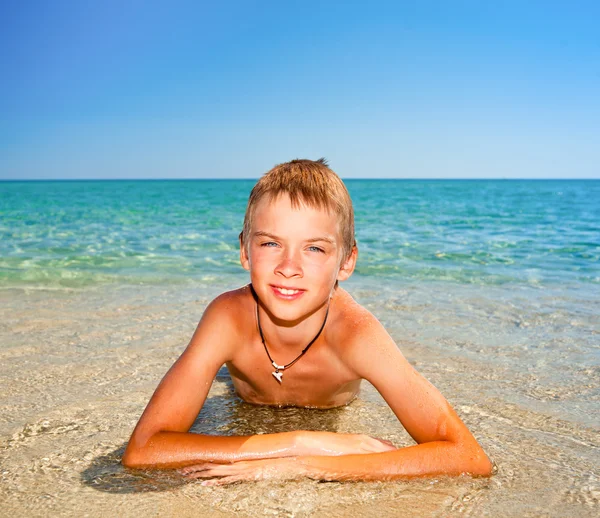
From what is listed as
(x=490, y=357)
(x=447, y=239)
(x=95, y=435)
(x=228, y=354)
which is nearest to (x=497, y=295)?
(x=490, y=357)

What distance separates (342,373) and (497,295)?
3.93m

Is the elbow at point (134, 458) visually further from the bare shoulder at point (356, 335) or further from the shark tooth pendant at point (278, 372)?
the bare shoulder at point (356, 335)

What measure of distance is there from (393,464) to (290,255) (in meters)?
0.96

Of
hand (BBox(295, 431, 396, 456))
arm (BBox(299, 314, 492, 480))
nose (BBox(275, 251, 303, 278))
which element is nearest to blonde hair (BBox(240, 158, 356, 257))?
nose (BBox(275, 251, 303, 278))

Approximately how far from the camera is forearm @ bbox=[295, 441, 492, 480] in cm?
223

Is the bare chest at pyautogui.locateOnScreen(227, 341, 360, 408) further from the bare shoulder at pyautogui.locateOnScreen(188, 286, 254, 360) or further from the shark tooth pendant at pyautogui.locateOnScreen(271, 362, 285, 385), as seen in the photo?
the bare shoulder at pyautogui.locateOnScreen(188, 286, 254, 360)

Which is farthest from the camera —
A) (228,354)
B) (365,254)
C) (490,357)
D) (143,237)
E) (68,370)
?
(143,237)

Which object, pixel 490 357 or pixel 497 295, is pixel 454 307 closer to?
pixel 497 295

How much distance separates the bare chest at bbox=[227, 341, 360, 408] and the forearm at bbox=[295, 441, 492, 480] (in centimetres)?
53

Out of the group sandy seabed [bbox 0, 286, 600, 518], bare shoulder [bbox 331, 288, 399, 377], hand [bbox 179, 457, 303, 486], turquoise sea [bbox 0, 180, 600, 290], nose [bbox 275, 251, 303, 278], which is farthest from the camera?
turquoise sea [bbox 0, 180, 600, 290]

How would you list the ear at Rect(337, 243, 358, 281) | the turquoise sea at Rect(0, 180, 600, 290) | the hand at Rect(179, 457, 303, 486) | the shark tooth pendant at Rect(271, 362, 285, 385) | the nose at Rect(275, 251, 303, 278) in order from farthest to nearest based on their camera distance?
1. the turquoise sea at Rect(0, 180, 600, 290)
2. the shark tooth pendant at Rect(271, 362, 285, 385)
3. the ear at Rect(337, 243, 358, 281)
4. the nose at Rect(275, 251, 303, 278)
5. the hand at Rect(179, 457, 303, 486)

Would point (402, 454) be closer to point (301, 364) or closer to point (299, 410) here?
point (301, 364)

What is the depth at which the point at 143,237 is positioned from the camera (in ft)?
39.5

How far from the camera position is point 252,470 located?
221 centimetres
